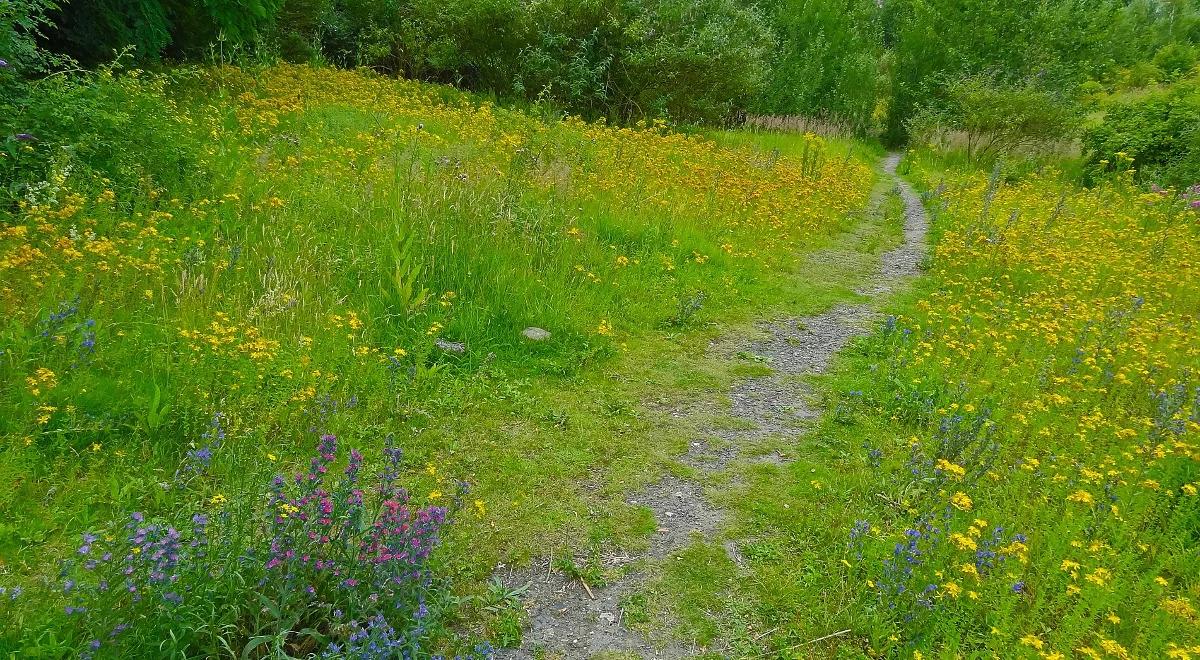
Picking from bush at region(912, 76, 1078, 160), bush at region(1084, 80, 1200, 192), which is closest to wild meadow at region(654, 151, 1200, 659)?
bush at region(1084, 80, 1200, 192)

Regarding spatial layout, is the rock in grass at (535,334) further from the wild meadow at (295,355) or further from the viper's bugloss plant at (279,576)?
the viper's bugloss plant at (279,576)

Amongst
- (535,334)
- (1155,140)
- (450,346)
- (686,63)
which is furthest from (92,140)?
(1155,140)

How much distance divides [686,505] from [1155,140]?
15.0m

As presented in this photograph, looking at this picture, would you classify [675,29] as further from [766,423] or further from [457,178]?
[766,423]

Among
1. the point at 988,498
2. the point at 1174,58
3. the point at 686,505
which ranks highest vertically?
the point at 1174,58

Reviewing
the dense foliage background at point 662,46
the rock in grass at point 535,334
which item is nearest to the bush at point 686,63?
the dense foliage background at point 662,46

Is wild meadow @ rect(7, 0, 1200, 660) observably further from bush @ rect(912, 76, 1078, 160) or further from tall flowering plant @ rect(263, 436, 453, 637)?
bush @ rect(912, 76, 1078, 160)

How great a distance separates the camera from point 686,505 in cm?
391

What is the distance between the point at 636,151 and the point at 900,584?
321 inches

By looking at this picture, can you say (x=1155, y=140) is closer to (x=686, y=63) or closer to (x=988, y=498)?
(x=686, y=63)

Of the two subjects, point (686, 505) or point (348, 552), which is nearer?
point (348, 552)

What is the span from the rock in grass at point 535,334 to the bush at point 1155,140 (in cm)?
1258

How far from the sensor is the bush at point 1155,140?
41.1 ft

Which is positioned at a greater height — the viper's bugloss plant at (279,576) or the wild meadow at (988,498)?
the viper's bugloss plant at (279,576)
